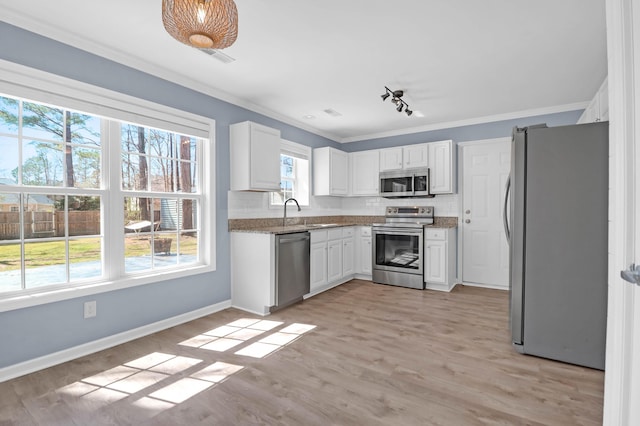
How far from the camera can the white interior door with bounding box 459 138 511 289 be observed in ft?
15.2

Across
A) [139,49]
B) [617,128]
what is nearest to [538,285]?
[617,128]

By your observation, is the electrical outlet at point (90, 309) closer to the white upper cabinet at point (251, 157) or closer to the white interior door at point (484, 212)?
the white upper cabinet at point (251, 157)

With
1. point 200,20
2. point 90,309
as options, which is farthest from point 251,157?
point 200,20

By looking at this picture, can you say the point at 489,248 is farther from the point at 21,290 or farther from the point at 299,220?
the point at 21,290

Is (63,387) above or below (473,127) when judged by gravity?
below

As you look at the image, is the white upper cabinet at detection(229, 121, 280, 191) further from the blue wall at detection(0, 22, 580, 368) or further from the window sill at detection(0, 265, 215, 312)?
the window sill at detection(0, 265, 215, 312)

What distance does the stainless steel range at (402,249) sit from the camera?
15.4 ft

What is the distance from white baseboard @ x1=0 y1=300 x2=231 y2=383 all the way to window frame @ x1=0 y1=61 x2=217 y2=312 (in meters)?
0.40

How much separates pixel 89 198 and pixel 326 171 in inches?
128

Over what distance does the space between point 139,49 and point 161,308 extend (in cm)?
231

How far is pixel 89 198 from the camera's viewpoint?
270 cm

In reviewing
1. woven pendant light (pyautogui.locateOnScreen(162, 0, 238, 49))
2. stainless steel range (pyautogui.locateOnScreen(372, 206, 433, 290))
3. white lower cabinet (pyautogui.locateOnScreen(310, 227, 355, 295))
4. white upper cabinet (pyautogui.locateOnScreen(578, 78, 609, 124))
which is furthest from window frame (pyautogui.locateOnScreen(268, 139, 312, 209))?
white upper cabinet (pyautogui.locateOnScreen(578, 78, 609, 124))

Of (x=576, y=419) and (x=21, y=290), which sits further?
(x=21, y=290)

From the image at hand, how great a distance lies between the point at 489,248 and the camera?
472 cm
